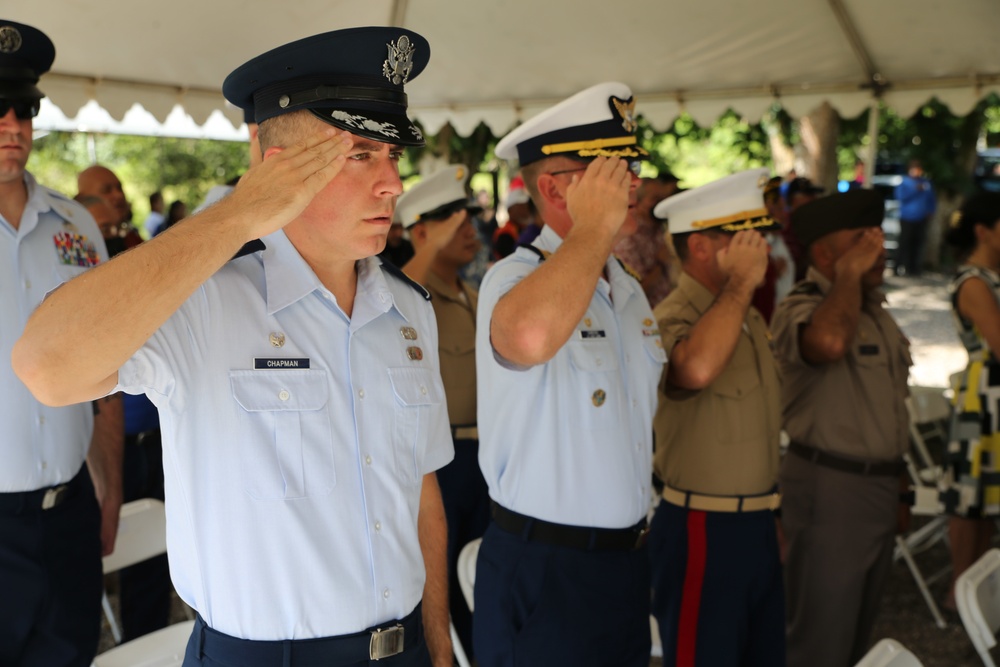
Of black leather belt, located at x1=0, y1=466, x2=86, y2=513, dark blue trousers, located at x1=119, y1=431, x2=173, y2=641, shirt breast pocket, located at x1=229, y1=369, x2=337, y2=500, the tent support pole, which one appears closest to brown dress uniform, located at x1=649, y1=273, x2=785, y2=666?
shirt breast pocket, located at x1=229, y1=369, x2=337, y2=500

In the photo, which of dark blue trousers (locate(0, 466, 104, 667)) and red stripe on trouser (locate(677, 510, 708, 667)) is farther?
red stripe on trouser (locate(677, 510, 708, 667))

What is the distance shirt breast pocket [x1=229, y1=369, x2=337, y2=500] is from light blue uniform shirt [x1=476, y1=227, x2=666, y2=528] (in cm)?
79

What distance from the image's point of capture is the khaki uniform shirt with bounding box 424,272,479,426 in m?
3.83

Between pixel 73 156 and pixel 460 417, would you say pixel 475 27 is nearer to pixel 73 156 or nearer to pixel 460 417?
pixel 460 417

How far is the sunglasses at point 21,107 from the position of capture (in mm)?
2341

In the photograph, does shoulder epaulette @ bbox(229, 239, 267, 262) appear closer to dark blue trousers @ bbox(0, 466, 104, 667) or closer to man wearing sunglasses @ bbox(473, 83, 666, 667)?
man wearing sunglasses @ bbox(473, 83, 666, 667)

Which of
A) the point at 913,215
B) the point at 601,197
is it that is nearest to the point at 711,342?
the point at 601,197

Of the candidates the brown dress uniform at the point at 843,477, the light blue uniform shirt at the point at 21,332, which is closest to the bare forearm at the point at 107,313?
the light blue uniform shirt at the point at 21,332

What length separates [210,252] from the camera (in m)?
1.25

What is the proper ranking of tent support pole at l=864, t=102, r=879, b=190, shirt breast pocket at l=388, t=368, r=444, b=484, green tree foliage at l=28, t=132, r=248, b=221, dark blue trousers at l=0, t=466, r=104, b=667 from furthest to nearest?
green tree foliage at l=28, t=132, r=248, b=221
tent support pole at l=864, t=102, r=879, b=190
dark blue trousers at l=0, t=466, r=104, b=667
shirt breast pocket at l=388, t=368, r=444, b=484

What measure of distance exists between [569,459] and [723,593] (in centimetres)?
87

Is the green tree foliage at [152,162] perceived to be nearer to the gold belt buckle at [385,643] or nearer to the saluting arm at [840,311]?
the saluting arm at [840,311]

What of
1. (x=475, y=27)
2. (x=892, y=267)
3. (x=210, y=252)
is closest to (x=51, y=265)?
(x=210, y=252)

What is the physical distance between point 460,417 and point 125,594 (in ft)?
4.99
